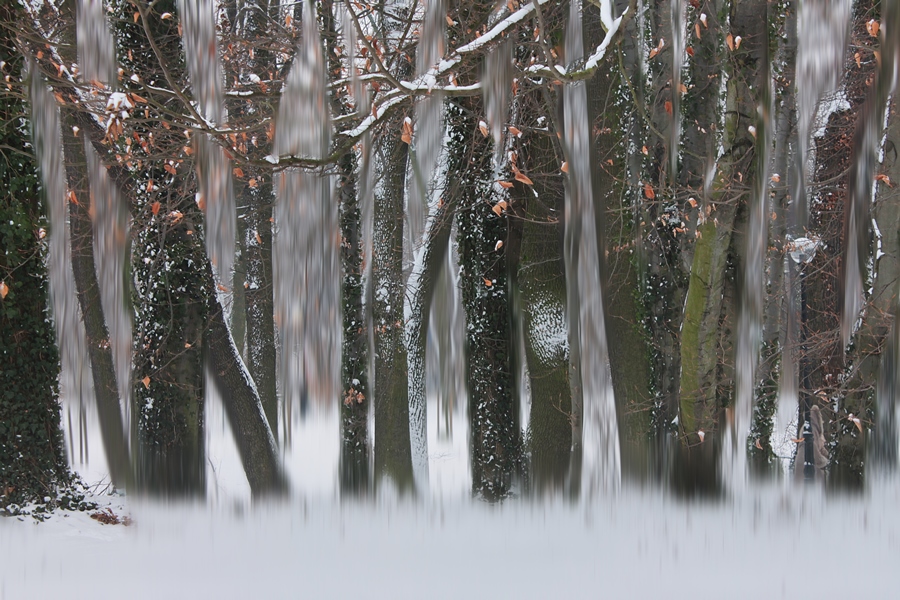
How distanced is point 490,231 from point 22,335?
4.77m

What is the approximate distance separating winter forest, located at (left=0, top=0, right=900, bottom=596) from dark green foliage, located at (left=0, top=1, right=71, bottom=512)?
0.07ft

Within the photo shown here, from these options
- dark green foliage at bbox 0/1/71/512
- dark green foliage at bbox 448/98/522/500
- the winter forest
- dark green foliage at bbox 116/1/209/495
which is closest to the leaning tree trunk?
the winter forest

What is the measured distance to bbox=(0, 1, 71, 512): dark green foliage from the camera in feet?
23.0

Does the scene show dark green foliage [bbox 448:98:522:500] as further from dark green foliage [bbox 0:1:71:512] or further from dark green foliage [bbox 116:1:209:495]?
dark green foliage [bbox 0:1:71:512]

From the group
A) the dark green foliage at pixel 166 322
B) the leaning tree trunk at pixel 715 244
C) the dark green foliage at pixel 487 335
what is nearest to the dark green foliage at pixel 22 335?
the dark green foliage at pixel 166 322

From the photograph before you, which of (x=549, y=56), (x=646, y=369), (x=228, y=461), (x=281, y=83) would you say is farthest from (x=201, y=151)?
(x=228, y=461)

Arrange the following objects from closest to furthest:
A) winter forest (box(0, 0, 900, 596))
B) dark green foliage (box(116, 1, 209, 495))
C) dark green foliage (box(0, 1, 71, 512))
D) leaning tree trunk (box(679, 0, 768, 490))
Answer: leaning tree trunk (box(679, 0, 768, 490)), winter forest (box(0, 0, 900, 596)), dark green foliage (box(0, 1, 71, 512)), dark green foliage (box(116, 1, 209, 495))

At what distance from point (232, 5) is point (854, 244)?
9.60 m

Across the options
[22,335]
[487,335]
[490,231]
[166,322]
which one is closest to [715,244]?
[490,231]

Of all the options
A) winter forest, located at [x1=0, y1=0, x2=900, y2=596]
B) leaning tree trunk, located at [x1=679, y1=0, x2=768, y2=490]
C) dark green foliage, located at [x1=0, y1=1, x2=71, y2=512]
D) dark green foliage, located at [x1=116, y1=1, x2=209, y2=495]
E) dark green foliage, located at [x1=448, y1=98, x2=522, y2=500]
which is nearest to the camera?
leaning tree trunk, located at [x1=679, y1=0, x2=768, y2=490]

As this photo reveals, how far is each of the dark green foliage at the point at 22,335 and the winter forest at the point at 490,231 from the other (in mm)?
23

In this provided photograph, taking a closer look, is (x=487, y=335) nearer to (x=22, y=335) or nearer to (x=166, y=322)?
(x=166, y=322)

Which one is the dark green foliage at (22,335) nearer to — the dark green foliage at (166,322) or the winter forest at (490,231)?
the winter forest at (490,231)

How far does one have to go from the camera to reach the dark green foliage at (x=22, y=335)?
701 centimetres
